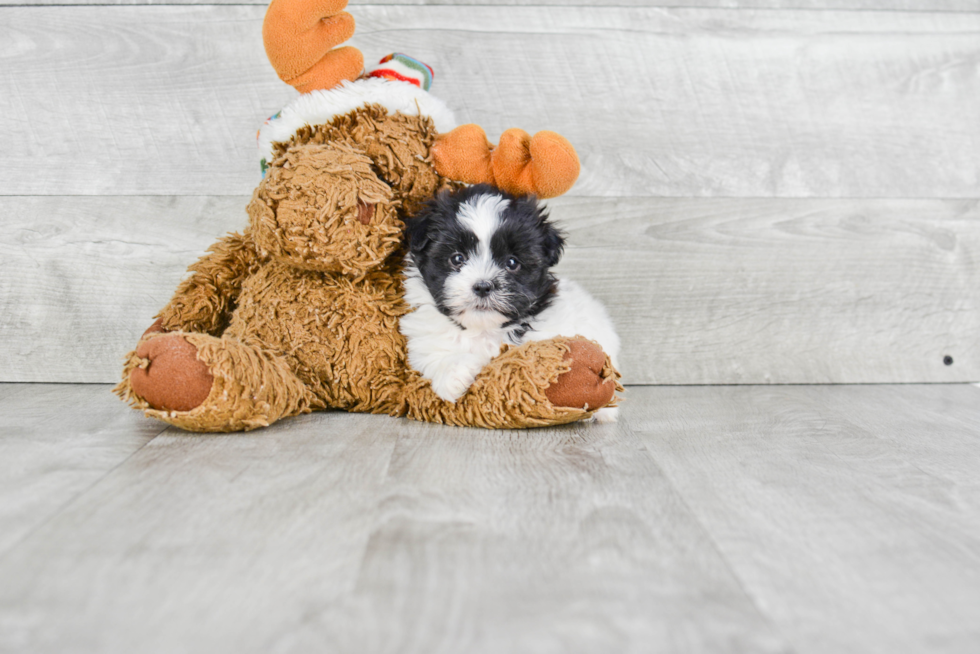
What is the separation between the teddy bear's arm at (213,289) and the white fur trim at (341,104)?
0.19 meters

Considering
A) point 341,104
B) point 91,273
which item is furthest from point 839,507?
point 91,273

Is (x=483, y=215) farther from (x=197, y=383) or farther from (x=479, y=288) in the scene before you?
(x=197, y=383)

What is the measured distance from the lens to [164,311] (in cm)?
115

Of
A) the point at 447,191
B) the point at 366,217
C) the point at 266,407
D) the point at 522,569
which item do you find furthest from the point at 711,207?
the point at 522,569

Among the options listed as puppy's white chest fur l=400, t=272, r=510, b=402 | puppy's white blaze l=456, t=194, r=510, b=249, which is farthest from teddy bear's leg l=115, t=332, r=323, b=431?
puppy's white blaze l=456, t=194, r=510, b=249

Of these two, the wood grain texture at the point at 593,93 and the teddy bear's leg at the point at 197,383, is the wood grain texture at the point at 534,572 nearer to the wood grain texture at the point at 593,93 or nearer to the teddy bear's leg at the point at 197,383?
the teddy bear's leg at the point at 197,383

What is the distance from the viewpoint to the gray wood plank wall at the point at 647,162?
4.72 ft

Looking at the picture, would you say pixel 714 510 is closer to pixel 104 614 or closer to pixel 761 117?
pixel 104 614

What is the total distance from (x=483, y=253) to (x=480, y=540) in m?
0.44

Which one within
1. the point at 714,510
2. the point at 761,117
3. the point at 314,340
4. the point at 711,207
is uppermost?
the point at 761,117

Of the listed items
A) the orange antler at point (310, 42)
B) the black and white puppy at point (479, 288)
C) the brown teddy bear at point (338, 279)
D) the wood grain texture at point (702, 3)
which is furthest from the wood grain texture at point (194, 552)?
the wood grain texture at point (702, 3)

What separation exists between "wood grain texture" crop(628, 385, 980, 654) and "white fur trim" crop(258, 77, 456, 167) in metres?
0.60

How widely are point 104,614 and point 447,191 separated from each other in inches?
27.3

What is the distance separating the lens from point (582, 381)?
996 millimetres
